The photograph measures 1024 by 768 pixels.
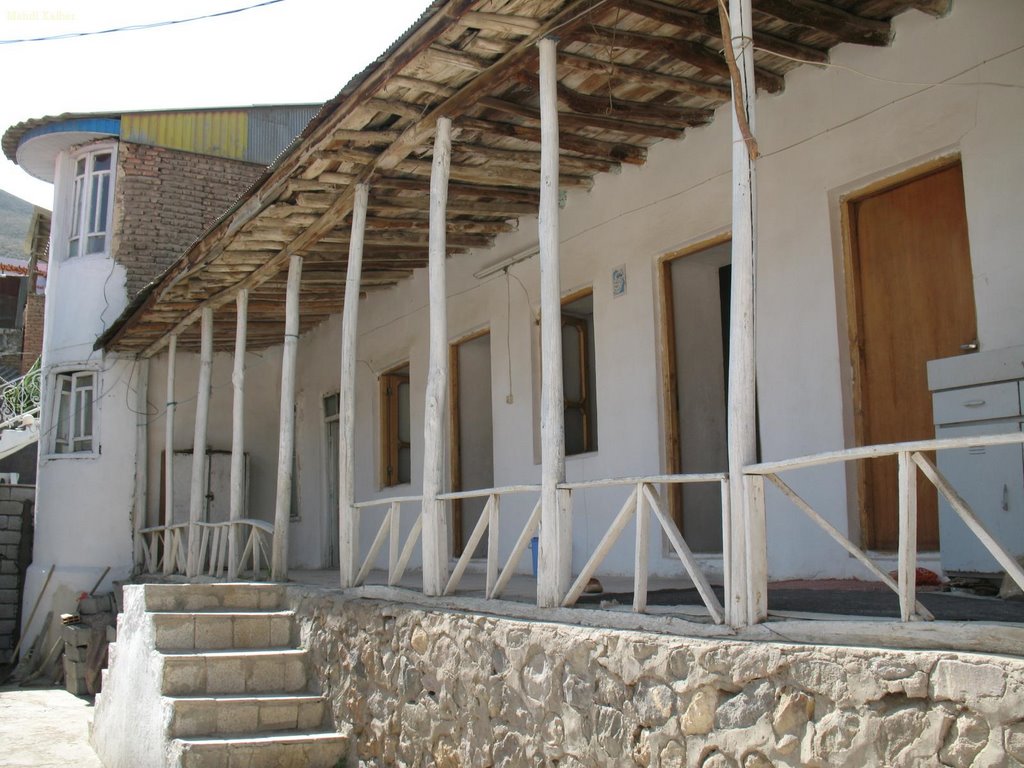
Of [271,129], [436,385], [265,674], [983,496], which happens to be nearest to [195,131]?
[271,129]

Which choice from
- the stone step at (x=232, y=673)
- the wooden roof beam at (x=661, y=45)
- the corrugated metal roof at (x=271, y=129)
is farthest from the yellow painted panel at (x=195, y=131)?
the wooden roof beam at (x=661, y=45)

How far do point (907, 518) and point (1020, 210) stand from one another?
274 centimetres

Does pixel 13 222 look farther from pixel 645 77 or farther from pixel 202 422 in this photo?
pixel 645 77

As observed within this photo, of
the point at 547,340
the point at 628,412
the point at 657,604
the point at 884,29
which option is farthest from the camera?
the point at 628,412

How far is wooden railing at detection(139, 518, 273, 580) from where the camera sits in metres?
10.1

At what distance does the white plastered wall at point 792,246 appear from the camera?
5875 mm

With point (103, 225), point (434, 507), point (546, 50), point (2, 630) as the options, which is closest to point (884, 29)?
point (546, 50)

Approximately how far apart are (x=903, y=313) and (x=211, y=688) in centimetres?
541

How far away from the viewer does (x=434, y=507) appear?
6973 millimetres

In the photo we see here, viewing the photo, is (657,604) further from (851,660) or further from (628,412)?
(628,412)

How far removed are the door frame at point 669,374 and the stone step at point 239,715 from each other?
3.10 m

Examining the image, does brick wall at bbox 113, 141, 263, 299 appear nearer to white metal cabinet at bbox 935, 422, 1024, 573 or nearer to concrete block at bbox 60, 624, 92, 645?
concrete block at bbox 60, 624, 92, 645

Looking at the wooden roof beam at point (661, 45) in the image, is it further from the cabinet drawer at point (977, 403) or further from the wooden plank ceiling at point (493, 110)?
the cabinet drawer at point (977, 403)

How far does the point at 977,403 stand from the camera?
5.20 metres
